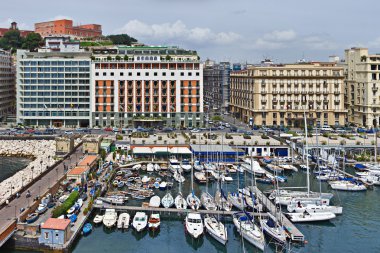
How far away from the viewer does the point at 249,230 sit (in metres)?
38.4

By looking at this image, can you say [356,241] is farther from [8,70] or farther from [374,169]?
[8,70]

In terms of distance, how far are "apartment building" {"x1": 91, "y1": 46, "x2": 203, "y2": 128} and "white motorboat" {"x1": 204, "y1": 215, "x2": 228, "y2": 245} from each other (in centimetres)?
5488

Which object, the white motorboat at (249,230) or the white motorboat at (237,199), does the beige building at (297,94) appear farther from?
the white motorboat at (249,230)

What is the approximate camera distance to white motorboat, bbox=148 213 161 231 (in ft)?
133

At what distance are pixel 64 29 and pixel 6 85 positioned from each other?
54809 mm

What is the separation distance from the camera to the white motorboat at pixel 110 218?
4084cm

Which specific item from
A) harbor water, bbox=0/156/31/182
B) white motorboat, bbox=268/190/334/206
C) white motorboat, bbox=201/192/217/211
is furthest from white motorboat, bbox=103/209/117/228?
harbor water, bbox=0/156/31/182

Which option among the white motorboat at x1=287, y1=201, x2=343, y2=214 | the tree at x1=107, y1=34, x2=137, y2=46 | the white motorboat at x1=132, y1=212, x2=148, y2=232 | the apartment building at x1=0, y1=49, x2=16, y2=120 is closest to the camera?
the white motorboat at x1=132, y1=212, x2=148, y2=232

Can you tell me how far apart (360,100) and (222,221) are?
2745 inches

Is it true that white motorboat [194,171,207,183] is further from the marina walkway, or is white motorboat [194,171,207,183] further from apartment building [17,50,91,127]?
apartment building [17,50,91,127]

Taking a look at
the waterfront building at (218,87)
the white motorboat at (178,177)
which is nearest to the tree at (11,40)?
the waterfront building at (218,87)

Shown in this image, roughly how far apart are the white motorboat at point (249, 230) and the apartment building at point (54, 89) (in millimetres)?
61882

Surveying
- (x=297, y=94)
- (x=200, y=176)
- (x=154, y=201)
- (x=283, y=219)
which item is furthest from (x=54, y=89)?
(x=283, y=219)

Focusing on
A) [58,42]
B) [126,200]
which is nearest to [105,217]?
[126,200]
